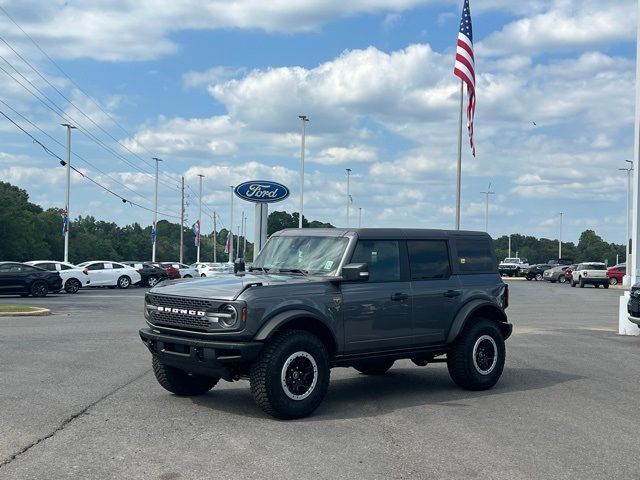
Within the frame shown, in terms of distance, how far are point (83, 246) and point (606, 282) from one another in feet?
222

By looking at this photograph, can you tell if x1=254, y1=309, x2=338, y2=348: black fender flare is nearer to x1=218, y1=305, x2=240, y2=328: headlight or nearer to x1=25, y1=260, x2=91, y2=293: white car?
x1=218, y1=305, x2=240, y2=328: headlight

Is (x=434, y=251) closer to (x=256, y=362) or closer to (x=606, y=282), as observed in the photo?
(x=256, y=362)

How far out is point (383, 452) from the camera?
717 cm

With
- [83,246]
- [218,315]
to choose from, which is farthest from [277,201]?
→ [83,246]

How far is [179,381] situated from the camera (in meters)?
9.73

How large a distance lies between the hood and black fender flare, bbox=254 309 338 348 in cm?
37

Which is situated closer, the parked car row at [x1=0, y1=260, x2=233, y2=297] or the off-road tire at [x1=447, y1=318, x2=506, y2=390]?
the off-road tire at [x1=447, y1=318, x2=506, y2=390]

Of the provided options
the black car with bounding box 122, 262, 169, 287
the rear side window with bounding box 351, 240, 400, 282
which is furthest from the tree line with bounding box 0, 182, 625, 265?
the rear side window with bounding box 351, 240, 400, 282

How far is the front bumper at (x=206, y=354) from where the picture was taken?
827 cm

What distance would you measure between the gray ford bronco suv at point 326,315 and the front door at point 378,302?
1 cm

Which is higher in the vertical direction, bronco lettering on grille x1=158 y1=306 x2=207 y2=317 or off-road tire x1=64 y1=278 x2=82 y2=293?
bronco lettering on grille x1=158 y1=306 x2=207 y2=317

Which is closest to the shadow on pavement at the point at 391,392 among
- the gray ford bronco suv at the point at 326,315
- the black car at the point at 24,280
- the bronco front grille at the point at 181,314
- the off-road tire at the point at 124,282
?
the gray ford bronco suv at the point at 326,315

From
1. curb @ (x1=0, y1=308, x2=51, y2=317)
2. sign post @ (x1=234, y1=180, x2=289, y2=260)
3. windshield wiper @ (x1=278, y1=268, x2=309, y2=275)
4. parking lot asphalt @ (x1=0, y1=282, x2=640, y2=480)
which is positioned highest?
sign post @ (x1=234, y1=180, x2=289, y2=260)

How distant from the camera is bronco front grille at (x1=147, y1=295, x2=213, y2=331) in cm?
855
